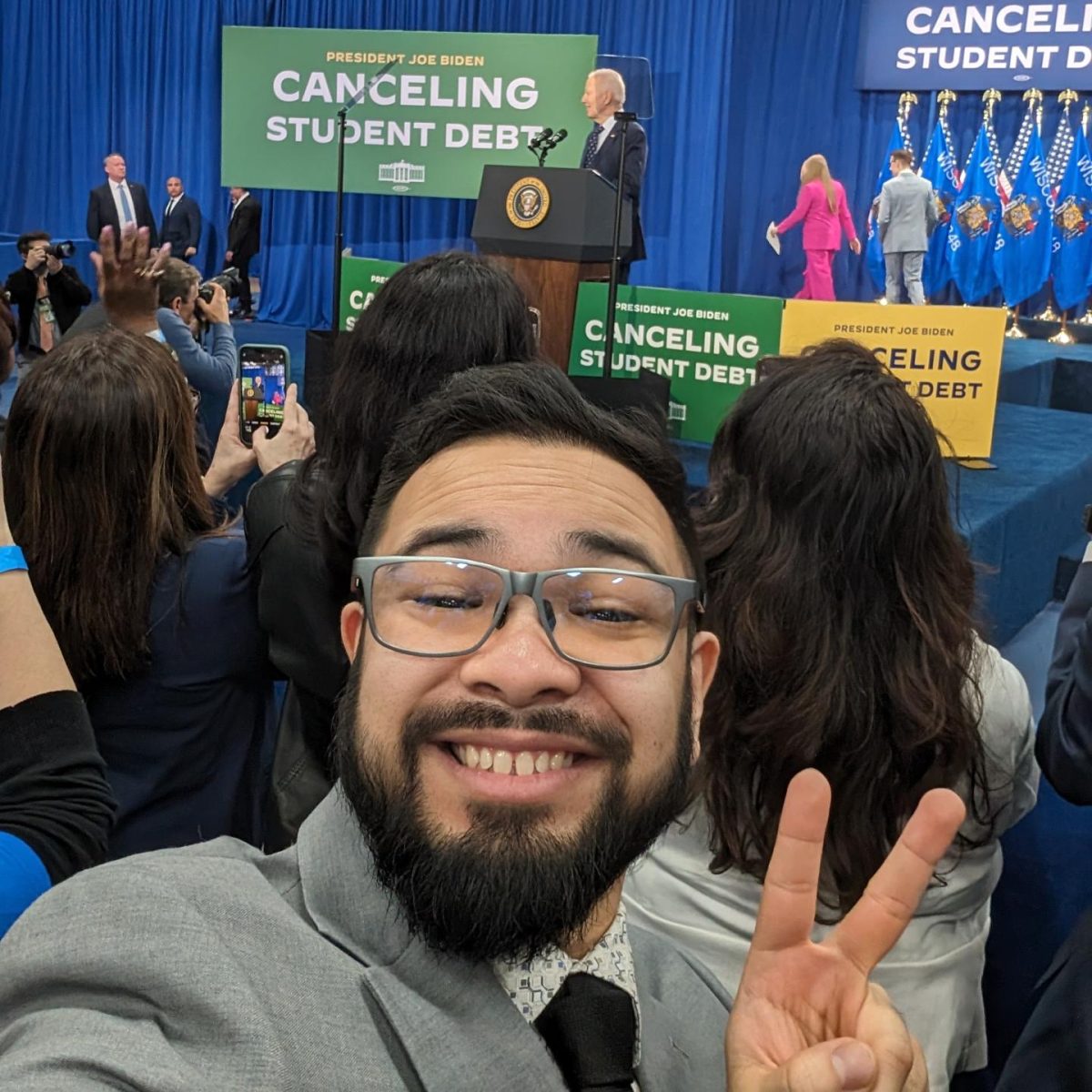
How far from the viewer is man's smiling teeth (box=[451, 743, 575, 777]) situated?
32.4 inches

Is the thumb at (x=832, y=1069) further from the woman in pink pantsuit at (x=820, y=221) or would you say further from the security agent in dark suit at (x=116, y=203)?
the security agent in dark suit at (x=116, y=203)

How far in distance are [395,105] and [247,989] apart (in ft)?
32.4

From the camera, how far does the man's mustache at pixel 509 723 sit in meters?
0.83

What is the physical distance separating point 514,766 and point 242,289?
426 inches

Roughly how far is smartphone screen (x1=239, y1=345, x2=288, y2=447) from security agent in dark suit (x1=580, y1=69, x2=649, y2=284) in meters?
3.45

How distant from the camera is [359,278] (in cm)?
507

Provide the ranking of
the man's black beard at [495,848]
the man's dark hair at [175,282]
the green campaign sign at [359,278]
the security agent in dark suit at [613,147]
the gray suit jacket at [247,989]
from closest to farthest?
the gray suit jacket at [247,989]
the man's black beard at [495,848]
the man's dark hair at [175,282]
the green campaign sign at [359,278]
the security agent in dark suit at [613,147]

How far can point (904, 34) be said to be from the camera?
9602 mm

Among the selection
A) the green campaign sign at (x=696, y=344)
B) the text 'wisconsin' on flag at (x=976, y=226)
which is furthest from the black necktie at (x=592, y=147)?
the text 'wisconsin' on flag at (x=976, y=226)

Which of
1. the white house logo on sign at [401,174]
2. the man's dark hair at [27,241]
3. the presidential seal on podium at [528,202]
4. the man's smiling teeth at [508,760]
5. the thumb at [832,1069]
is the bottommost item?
the thumb at [832,1069]

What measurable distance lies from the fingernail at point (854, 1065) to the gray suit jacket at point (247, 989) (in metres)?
0.17

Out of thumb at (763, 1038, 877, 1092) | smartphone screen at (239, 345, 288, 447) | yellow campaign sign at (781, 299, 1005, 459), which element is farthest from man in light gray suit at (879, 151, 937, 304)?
thumb at (763, 1038, 877, 1092)

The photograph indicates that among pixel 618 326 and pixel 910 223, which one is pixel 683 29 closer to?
pixel 910 223

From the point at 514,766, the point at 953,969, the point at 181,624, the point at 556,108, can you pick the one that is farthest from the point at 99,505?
the point at 556,108
